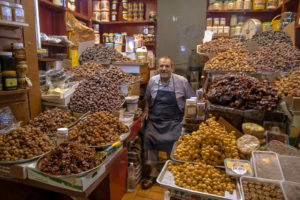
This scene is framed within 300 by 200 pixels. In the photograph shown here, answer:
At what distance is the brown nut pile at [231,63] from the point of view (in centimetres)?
256

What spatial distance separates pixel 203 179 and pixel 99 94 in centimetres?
167

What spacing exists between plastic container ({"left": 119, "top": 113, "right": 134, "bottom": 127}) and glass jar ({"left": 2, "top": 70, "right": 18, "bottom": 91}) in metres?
1.15

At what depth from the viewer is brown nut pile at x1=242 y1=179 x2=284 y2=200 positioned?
1.09 metres

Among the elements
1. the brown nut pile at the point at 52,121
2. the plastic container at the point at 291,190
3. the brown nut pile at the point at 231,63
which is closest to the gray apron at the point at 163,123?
the brown nut pile at the point at 231,63

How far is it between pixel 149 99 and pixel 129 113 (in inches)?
35.3

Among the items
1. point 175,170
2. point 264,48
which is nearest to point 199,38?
point 264,48

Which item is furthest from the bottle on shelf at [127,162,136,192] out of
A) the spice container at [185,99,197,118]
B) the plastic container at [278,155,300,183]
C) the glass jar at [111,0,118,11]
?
the glass jar at [111,0,118,11]

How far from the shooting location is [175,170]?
1384 mm

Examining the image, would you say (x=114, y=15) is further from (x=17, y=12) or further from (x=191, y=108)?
(x=191, y=108)

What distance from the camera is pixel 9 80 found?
170 centimetres

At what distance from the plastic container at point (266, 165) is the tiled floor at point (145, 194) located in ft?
5.50

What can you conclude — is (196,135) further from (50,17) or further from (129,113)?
(50,17)

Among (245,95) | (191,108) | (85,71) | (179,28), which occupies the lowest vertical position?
(191,108)

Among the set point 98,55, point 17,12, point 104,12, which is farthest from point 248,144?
point 104,12
